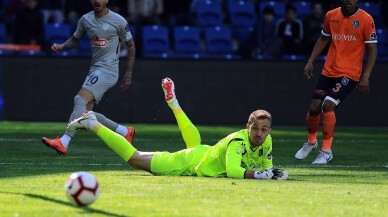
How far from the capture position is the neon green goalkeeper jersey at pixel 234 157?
11.4 metres

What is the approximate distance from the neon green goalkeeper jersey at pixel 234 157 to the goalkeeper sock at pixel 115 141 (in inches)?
31.1

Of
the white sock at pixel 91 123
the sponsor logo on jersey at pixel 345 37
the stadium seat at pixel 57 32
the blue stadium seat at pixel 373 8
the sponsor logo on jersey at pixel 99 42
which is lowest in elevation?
the stadium seat at pixel 57 32

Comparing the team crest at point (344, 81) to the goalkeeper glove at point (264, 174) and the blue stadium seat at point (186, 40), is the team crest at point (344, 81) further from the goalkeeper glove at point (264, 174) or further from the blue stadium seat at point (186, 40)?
the blue stadium seat at point (186, 40)

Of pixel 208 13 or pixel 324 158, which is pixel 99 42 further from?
pixel 208 13

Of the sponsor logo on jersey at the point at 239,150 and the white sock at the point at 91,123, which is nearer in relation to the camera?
the sponsor logo on jersey at the point at 239,150

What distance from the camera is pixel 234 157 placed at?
11398 millimetres

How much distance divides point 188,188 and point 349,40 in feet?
16.3

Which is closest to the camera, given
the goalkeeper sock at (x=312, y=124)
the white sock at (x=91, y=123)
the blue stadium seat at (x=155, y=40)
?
the white sock at (x=91, y=123)

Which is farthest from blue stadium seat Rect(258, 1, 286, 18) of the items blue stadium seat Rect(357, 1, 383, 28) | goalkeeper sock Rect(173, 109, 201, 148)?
goalkeeper sock Rect(173, 109, 201, 148)

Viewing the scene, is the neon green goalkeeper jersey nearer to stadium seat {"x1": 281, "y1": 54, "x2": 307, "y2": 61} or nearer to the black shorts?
the black shorts

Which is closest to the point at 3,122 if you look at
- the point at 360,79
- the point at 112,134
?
the point at 360,79

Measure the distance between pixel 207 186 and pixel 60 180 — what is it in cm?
179

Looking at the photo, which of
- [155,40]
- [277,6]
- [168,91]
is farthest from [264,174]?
[277,6]

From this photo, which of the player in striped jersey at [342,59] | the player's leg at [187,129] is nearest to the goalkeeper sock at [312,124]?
the player in striped jersey at [342,59]
